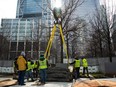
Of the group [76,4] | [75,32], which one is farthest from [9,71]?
[76,4]

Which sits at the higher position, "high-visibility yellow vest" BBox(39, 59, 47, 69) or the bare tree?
the bare tree

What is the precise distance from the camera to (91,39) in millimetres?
40844

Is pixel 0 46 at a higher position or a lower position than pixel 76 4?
lower

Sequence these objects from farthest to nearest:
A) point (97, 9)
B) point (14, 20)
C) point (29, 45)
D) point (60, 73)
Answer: point (14, 20) < point (29, 45) < point (97, 9) < point (60, 73)

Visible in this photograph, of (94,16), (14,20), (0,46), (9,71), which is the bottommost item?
(9,71)

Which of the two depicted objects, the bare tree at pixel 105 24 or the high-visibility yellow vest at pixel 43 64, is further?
the bare tree at pixel 105 24

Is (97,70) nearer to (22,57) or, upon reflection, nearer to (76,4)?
(76,4)

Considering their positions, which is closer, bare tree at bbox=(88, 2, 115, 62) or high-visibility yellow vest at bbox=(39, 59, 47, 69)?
high-visibility yellow vest at bbox=(39, 59, 47, 69)

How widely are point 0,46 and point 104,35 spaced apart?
67.4 feet

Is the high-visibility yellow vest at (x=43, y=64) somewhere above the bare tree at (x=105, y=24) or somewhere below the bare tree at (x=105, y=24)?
below

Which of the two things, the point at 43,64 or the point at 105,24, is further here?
the point at 105,24

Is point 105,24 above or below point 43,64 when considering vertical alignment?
above

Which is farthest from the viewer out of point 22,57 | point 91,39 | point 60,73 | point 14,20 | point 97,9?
point 14,20

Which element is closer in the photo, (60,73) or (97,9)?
(60,73)
